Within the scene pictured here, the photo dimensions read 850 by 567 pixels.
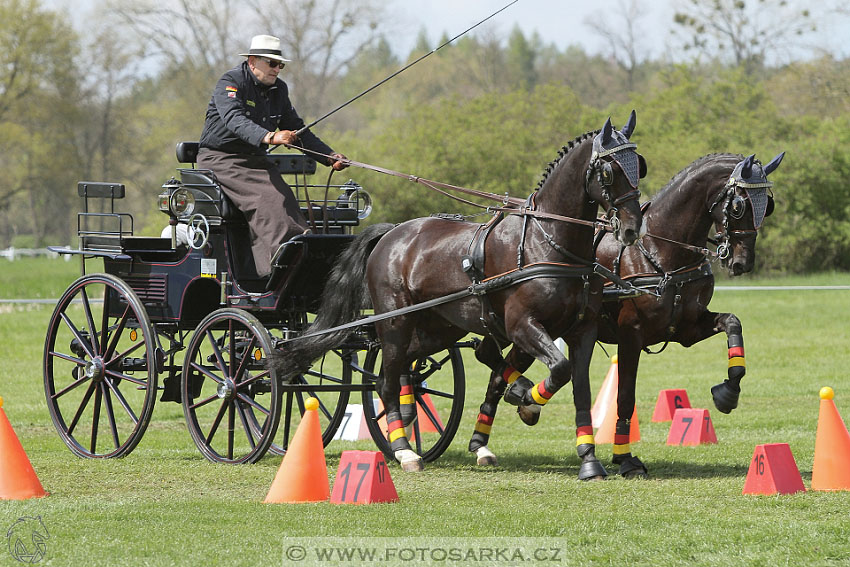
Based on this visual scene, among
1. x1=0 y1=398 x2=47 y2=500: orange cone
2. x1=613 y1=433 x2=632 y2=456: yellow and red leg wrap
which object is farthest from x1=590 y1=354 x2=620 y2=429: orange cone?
x1=0 y1=398 x2=47 y2=500: orange cone

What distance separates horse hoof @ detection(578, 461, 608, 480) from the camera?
7.15m

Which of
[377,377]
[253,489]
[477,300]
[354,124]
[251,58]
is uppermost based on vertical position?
[354,124]

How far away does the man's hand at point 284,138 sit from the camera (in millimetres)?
7930

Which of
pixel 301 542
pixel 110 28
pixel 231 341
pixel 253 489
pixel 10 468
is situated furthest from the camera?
pixel 110 28

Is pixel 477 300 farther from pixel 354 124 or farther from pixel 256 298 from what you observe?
pixel 354 124

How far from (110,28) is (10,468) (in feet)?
118

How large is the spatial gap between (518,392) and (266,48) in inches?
126

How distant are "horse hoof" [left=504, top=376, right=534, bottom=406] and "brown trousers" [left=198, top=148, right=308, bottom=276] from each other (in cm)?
197

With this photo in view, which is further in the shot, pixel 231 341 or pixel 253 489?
pixel 231 341

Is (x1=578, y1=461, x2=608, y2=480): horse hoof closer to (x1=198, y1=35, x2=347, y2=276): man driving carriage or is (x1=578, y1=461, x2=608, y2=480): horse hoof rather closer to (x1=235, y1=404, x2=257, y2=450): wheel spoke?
(x1=235, y1=404, x2=257, y2=450): wheel spoke

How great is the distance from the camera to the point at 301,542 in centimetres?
524

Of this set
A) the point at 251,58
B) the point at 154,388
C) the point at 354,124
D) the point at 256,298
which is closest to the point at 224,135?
the point at 251,58

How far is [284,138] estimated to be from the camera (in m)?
7.93

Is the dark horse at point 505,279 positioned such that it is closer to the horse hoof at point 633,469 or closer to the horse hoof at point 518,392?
the horse hoof at point 518,392
